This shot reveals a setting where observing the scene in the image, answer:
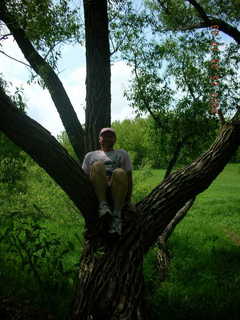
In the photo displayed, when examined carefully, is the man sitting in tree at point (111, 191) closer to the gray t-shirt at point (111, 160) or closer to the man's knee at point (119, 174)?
the man's knee at point (119, 174)

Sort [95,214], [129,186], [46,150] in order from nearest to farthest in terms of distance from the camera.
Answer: [46,150] < [95,214] < [129,186]

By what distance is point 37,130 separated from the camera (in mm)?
3928

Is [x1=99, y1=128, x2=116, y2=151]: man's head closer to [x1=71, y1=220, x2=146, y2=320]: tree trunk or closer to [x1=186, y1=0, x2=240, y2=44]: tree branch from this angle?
[x1=71, y1=220, x2=146, y2=320]: tree trunk

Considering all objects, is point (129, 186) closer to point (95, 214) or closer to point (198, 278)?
point (95, 214)

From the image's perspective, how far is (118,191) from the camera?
432cm

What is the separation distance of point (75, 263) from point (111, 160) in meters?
3.64

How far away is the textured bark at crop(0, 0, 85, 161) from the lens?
639 cm

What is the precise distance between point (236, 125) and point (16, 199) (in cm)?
1062

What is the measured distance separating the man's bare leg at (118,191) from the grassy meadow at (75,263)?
21.9 inches

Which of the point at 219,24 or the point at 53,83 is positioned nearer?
the point at 53,83

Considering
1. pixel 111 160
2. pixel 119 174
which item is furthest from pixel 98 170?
pixel 111 160

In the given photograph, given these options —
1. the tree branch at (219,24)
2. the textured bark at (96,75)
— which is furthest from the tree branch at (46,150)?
the tree branch at (219,24)

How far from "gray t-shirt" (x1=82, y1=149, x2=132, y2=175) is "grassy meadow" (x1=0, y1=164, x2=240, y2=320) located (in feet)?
3.18

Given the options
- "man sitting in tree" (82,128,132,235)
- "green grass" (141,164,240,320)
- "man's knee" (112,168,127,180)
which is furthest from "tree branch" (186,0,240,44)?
"man's knee" (112,168,127,180)
